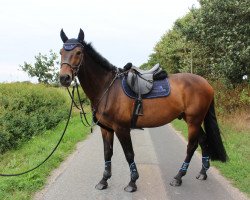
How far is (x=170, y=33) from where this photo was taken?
5425 cm

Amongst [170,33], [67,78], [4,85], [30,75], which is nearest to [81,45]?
[67,78]

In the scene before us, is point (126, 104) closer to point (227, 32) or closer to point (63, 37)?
point (63, 37)

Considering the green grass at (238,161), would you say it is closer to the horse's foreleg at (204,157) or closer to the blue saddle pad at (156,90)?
the horse's foreleg at (204,157)

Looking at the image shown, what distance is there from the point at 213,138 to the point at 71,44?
3.40 meters

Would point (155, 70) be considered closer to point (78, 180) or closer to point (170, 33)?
point (78, 180)

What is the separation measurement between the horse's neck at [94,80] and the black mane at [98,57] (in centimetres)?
7

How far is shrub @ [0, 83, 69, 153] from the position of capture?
12.2m

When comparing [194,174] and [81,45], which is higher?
[81,45]

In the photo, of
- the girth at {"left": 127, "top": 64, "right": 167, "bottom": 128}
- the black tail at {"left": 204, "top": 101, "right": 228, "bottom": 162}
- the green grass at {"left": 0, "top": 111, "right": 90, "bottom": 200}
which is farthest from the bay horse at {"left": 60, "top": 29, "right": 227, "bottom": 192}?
the green grass at {"left": 0, "top": 111, "right": 90, "bottom": 200}

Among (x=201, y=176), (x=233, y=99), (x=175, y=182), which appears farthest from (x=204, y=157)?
(x=233, y=99)

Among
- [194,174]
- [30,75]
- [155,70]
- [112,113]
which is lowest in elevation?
[30,75]

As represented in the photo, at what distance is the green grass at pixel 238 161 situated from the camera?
6908 mm

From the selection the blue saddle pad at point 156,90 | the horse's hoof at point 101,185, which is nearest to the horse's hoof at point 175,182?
the horse's hoof at point 101,185

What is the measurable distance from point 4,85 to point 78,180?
381 inches
